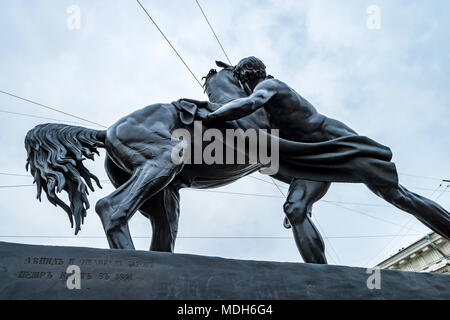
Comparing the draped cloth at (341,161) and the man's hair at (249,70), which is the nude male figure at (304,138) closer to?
the draped cloth at (341,161)

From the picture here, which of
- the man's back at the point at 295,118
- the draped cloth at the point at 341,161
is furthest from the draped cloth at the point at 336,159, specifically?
the man's back at the point at 295,118

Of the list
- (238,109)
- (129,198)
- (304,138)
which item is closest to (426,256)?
(304,138)

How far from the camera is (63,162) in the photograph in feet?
13.5

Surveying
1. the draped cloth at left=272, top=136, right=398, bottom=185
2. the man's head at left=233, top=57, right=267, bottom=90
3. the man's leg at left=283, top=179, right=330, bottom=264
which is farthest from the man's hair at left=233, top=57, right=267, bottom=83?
the man's leg at left=283, top=179, right=330, bottom=264

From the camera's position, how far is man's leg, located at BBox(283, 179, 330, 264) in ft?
14.7

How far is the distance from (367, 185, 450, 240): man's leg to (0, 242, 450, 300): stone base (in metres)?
1.10

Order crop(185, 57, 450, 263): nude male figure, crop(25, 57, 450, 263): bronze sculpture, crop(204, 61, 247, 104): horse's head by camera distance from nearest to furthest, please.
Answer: crop(25, 57, 450, 263): bronze sculpture < crop(185, 57, 450, 263): nude male figure < crop(204, 61, 247, 104): horse's head

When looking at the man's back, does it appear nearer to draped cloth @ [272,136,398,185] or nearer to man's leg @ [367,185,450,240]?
draped cloth @ [272,136,398,185]

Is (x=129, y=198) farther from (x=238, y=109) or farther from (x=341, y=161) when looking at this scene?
(x=341, y=161)

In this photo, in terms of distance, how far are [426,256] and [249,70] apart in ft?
59.4

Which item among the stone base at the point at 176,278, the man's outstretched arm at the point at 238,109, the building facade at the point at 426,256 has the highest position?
the building facade at the point at 426,256

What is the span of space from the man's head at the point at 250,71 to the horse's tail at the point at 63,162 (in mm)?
2277

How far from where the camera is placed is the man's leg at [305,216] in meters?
4.48
